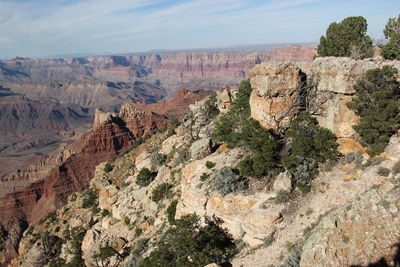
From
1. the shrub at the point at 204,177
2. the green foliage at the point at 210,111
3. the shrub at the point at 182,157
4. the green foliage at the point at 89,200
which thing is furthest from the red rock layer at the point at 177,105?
the shrub at the point at 204,177

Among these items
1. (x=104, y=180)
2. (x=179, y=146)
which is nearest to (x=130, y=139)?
(x=104, y=180)

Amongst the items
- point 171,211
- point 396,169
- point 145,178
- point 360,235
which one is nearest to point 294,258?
point 360,235

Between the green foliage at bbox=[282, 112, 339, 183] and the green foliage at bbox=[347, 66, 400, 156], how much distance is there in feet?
7.71

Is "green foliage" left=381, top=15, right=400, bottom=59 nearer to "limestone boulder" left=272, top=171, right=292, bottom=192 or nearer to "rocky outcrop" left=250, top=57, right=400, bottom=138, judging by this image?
"rocky outcrop" left=250, top=57, right=400, bottom=138

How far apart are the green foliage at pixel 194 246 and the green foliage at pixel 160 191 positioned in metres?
9.19

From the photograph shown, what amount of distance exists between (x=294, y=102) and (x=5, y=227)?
74849 mm

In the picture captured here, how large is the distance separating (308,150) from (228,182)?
6901mm

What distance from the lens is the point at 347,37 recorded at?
1405 inches

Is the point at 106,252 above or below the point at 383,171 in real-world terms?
below

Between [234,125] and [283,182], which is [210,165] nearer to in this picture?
[234,125]

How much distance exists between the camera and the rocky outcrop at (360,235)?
14.9m

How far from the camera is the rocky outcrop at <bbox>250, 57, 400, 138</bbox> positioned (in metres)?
25.0

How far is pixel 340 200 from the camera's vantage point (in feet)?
66.1

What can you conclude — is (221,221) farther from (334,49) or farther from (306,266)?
(334,49)
